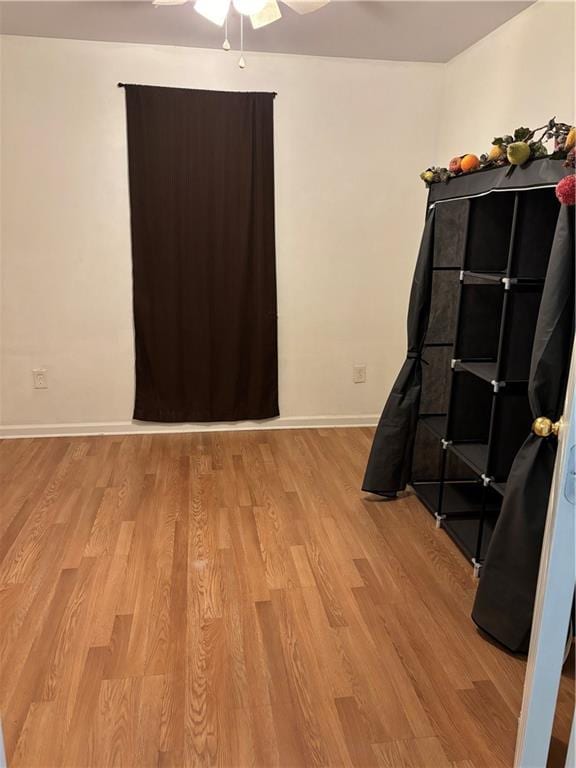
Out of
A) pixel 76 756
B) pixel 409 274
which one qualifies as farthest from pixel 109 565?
pixel 409 274

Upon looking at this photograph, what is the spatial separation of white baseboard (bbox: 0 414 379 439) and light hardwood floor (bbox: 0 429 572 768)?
1.99ft

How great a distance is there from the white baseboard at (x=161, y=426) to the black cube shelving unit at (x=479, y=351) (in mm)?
1091

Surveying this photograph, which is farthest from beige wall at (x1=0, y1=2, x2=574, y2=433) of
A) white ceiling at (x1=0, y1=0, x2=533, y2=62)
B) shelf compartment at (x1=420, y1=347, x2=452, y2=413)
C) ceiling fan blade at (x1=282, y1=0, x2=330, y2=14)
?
ceiling fan blade at (x1=282, y1=0, x2=330, y2=14)

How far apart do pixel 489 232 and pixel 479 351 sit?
529 millimetres

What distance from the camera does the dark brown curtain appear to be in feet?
11.9

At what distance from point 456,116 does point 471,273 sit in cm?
165

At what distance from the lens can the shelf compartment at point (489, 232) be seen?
2.53m

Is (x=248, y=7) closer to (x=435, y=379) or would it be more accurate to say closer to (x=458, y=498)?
(x=435, y=379)

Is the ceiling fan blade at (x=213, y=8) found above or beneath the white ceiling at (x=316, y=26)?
beneath

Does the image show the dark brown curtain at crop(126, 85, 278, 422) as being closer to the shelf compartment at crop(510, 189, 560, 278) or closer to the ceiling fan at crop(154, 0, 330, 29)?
the ceiling fan at crop(154, 0, 330, 29)

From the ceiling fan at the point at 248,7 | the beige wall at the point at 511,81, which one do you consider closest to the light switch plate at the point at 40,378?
the ceiling fan at the point at 248,7

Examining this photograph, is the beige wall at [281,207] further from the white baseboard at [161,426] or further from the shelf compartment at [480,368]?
the shelf compartment at [480,368]

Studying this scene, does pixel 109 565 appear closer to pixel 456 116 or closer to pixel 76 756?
pixel 76 756

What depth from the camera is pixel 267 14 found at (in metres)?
2.46
